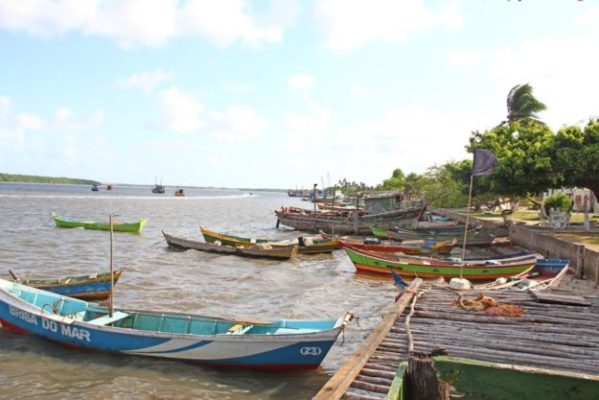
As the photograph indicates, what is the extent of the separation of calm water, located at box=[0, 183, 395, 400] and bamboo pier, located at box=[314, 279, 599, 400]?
7.17ft

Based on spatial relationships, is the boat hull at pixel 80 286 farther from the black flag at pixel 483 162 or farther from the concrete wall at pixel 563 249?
the concrete wall at pixel 563 249

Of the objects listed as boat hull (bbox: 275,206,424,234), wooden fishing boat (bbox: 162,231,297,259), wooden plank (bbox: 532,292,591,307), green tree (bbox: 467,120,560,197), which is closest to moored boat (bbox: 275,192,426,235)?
boat hull (bbox: 275,206,424,234)

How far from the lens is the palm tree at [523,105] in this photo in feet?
151

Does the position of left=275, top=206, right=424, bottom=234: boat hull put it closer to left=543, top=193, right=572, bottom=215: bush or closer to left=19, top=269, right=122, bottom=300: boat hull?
left=543, top=193, right=572, bottom=215: bush

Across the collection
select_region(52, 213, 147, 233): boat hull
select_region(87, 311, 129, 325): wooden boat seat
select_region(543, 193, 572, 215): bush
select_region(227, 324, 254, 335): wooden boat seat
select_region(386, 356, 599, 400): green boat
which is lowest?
select_region(52, 213, 147, 233): boat hull

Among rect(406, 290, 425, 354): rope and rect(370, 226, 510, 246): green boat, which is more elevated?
rect(370, 226, 510, 246): green boat

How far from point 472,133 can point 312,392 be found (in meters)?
34.2

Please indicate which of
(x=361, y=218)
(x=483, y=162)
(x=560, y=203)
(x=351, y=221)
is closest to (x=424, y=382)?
(x=483, y=162)

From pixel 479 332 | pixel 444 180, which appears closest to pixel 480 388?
pixel 479 332

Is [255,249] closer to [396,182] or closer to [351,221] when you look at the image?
[351,221]

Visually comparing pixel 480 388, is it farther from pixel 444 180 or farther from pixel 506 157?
pixel 444 180

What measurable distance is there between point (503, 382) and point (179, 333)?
693cm

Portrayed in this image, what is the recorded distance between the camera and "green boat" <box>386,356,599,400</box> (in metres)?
5.09

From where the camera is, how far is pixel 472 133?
39.3 metres
